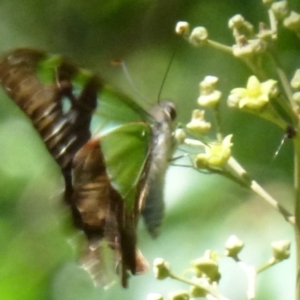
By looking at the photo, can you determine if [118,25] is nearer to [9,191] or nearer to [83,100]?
[9,191]

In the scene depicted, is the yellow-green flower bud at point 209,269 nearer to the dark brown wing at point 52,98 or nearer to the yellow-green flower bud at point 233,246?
the yellow-green flower bud at point 233,246

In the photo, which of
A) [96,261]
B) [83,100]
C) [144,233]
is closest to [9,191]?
[144,233]

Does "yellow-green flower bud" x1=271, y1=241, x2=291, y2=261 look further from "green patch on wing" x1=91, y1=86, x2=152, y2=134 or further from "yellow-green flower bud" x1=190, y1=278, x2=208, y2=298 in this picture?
"green patch on wing" x1=91, y1=86, x2=152, y2=134

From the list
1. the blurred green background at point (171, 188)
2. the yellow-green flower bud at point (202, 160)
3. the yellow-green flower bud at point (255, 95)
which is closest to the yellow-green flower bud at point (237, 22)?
the yellow-green flower bud at point (255, 95)

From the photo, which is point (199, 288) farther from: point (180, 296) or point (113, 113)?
point (113, 113)

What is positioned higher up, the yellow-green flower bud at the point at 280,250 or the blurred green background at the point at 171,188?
the yellow-green flower bud at the point at 280,250

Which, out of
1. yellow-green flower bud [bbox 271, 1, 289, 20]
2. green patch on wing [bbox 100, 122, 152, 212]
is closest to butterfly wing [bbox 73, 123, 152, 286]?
green patch on wing [bbox 100, 122, 152, 212]
